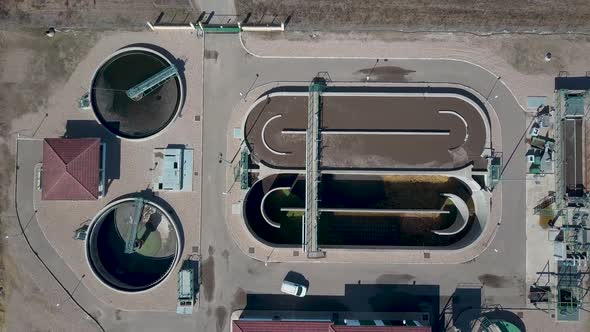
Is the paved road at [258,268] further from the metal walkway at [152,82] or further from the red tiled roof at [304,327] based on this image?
the metal walkway at [152,82]

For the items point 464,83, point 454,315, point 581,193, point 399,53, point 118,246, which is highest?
point 399,53

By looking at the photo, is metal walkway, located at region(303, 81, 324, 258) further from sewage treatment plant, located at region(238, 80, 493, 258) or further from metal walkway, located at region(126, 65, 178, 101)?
metal walkway, located at region(126, 65, 178, 101)

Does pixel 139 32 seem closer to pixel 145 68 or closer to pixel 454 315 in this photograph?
pixel 145 68

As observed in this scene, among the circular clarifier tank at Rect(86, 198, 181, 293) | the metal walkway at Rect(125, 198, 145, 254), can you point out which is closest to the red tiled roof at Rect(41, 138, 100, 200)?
the circular clarifier tank at Rect(86, 198, 181, 293)

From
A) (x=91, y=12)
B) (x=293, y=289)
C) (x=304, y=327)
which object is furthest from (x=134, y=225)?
(x=91, y=12)

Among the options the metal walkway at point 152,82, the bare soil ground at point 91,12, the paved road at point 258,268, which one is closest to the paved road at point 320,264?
the paved road at point 258,268

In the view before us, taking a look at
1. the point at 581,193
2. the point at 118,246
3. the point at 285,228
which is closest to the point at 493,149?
the point at 581,193

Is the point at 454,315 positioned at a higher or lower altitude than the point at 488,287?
lower
